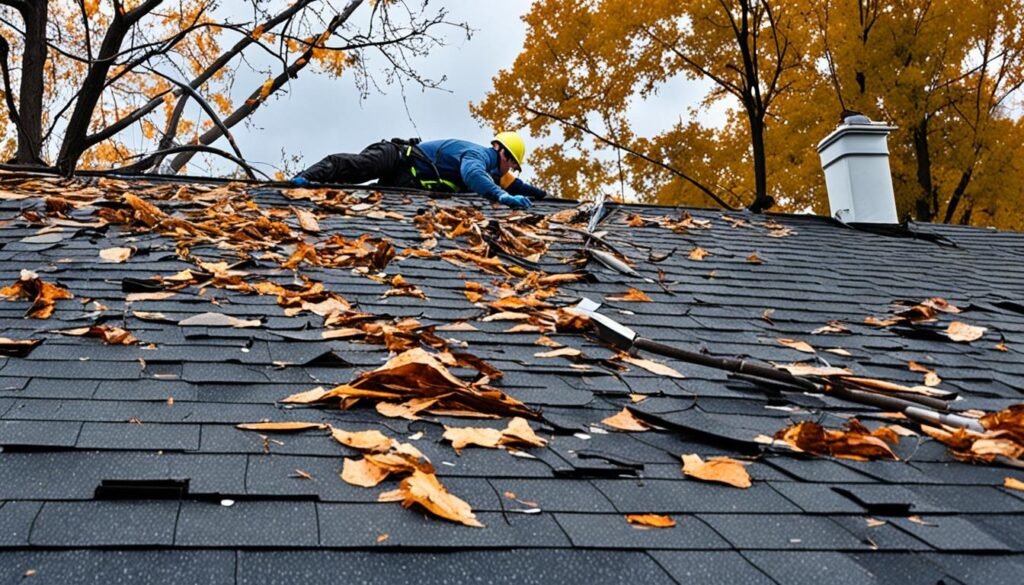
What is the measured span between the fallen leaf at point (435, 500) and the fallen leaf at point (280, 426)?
1.11 ft

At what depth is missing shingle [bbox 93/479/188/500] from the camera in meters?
1.22

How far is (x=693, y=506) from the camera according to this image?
1399mm

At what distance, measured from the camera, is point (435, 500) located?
129 cm

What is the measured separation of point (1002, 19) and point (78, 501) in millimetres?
14949

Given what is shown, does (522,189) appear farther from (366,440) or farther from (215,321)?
(366,440)

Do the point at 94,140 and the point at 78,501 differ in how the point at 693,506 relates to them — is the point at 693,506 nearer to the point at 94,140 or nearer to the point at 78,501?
the point at 78,501

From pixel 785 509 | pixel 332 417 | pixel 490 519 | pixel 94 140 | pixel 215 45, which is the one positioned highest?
pixel 215 45

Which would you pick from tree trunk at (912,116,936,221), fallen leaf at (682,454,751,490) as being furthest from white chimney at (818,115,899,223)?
tree trunk at (912,116,936,221)

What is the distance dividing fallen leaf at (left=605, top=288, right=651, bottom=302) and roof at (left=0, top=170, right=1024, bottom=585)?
0.05 metres

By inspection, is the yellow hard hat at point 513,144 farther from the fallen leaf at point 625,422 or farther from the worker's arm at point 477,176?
the fallen leaf at point 625,422

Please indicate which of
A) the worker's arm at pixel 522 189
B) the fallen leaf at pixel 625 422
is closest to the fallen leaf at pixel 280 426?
the fallen leaf at pixel 625 422

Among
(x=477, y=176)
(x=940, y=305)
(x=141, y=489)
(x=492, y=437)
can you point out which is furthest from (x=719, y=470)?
(x=477, y=176)

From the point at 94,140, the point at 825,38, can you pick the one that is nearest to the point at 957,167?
the point at 825,38

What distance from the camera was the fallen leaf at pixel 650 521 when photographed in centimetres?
131
